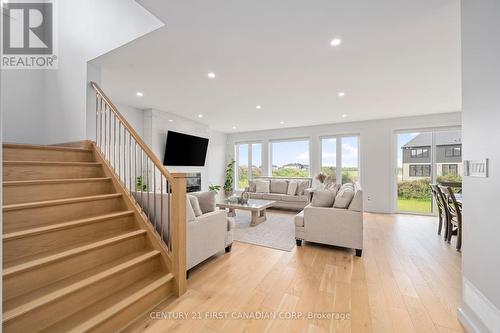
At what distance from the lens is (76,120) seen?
326 cm

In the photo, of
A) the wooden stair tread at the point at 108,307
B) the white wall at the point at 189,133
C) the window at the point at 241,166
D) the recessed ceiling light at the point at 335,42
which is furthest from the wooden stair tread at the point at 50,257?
the window at the point at 241,166

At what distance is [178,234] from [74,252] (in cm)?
85

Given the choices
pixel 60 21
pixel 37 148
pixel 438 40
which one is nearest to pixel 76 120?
pixel 37 148

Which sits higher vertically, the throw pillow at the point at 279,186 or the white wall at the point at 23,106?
the white wall at the point at 23,106

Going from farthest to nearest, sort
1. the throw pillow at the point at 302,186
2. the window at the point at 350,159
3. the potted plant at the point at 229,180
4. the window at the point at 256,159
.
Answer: the potted plant at the point at 229,180 < the window at the point at 256,159 < the window at the point at 350,159 < the throw pillow at the point at 302,186

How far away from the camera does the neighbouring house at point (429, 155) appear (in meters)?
5.37

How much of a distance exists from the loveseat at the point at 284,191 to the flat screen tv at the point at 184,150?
1.96 meters

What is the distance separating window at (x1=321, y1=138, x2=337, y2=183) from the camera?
6.79 m

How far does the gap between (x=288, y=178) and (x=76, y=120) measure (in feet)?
18.9

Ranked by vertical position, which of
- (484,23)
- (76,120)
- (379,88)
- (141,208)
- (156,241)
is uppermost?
(379,88)

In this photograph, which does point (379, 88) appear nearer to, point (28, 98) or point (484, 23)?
point (484, 23)

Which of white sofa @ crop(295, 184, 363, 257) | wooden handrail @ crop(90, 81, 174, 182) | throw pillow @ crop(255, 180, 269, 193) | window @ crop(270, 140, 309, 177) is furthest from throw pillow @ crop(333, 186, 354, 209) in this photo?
window @ crop(270, 140, 309, 177)

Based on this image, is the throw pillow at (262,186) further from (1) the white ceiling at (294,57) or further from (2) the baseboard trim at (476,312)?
(2) the baseboard trim at (476,312)

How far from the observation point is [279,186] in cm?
681
